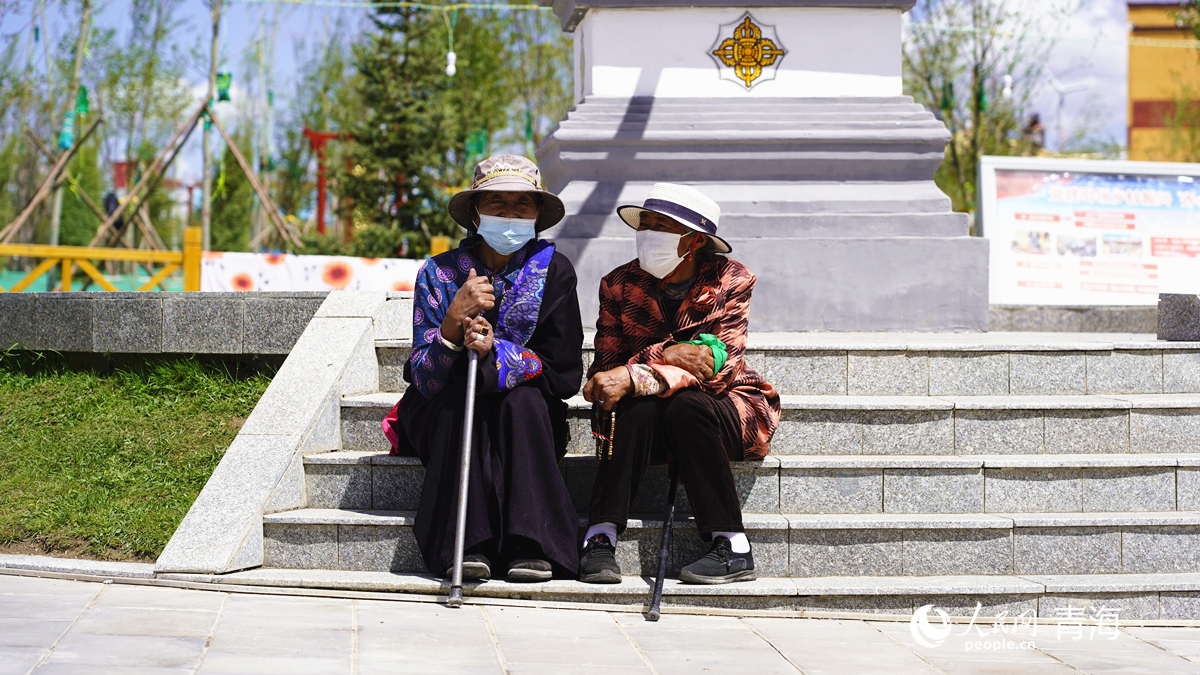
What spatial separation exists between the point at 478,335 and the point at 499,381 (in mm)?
201

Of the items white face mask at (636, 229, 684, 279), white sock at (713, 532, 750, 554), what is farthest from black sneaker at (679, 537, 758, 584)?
white face mask at (636, 229, 684, 279)

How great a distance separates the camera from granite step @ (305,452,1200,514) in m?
4.46

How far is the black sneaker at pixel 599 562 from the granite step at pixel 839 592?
0.04m

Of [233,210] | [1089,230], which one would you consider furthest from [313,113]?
[1089,230]

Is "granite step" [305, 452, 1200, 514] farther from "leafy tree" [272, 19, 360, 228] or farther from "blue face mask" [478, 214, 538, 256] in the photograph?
"leafy tree" [272, 19, 360, 228]

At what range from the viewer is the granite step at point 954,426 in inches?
187

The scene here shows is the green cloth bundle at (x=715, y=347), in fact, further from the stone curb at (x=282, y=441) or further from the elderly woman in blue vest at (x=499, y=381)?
the stone curb at (x=282, y=441)

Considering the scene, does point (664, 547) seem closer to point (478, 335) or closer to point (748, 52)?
point (478, 335)

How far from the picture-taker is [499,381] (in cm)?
416

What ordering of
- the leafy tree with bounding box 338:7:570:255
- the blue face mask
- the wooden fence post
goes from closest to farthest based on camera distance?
1. the blue face mask
2. the wooden fence post
3. the leafy tree with bounding box 338:7:570:255

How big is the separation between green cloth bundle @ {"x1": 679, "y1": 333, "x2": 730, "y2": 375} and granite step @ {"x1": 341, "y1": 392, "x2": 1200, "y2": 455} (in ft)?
1.89

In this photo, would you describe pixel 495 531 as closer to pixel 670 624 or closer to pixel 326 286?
pixel 670 624

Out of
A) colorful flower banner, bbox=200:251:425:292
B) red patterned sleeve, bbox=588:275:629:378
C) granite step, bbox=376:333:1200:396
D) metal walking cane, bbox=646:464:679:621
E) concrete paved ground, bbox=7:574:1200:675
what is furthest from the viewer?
colorful flower banner, bbox=200:251:425:292

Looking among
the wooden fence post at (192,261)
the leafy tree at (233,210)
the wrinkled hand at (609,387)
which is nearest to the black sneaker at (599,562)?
the wrinkled hand at (609,387)
